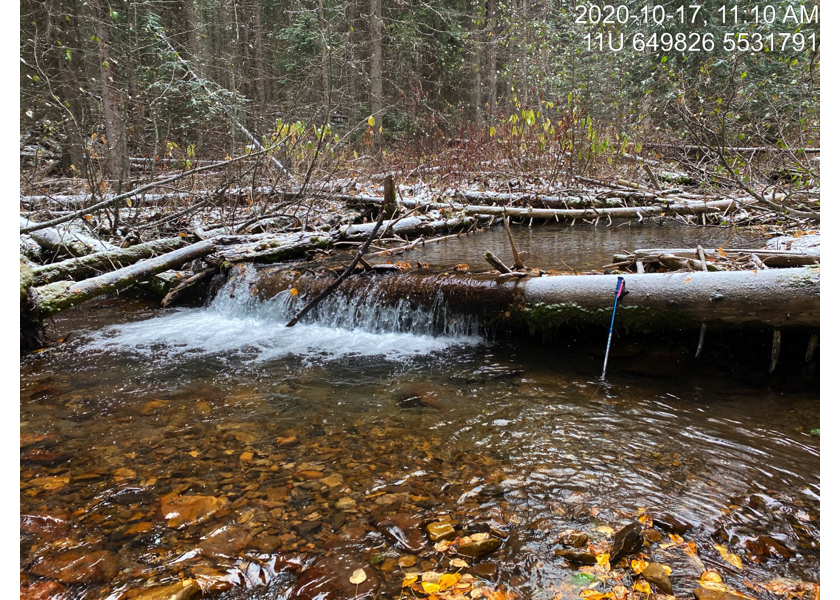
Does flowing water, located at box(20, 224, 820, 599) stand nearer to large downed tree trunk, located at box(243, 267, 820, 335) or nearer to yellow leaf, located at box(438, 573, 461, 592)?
yellow leaf, located at box(438, 573, 461, 592)

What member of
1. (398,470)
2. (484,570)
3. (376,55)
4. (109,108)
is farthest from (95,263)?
(376,55)

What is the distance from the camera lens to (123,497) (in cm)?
271

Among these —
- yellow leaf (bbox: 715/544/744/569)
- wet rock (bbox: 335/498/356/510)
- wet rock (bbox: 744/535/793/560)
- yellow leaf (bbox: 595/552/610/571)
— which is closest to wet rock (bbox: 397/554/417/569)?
wet rock (bbox: 335/498/356/510)

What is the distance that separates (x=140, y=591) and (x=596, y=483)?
247 cm

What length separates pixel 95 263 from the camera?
20.7ft

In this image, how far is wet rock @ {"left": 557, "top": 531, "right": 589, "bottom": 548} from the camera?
2273 mm

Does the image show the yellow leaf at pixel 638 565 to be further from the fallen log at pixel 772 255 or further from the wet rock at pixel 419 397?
Answer: the fallen log at pixel 772 255

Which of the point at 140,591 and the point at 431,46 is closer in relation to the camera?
the point at 140,591

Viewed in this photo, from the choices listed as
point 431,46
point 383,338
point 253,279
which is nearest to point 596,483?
point 383,338

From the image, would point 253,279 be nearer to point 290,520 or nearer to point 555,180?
point 290,520

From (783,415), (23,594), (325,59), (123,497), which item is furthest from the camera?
(325,59)

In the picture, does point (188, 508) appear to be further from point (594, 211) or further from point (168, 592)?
point (594, 211)

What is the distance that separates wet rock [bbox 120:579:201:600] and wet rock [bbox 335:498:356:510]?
80cm

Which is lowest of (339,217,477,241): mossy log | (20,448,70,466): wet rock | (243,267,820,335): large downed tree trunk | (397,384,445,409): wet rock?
(20,448,70,466): wet rock
